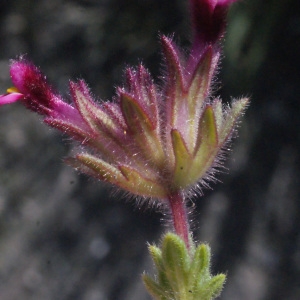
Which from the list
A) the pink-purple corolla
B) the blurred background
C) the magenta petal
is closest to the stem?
the pink-purple corolla

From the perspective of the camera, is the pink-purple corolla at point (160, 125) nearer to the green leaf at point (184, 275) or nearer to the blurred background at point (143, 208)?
the green leaf at point (184, 275)

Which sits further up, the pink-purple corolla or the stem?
the pink-purple corolla

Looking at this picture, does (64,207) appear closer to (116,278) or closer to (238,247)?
(116,278)

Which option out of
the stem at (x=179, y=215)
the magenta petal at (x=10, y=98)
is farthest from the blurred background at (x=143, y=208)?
the stem at (x=179, y=215)

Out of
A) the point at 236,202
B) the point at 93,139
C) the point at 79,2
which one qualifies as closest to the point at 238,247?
the point at 236,202

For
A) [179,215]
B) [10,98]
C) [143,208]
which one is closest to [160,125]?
[179,215]

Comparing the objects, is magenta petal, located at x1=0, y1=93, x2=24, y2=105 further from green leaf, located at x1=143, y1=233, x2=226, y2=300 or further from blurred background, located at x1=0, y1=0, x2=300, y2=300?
blurred background, located at x1=0, y1=0, x2=300, y2=300
